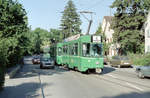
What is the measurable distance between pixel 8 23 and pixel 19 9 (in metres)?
1.42

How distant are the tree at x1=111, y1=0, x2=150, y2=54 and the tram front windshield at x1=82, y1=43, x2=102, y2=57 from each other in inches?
945

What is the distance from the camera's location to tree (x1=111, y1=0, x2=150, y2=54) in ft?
140

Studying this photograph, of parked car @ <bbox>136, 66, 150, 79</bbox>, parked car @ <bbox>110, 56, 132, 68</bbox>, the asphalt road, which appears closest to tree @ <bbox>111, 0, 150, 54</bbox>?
parked car @ <bbox>110, 56, 132, 68</bbox>

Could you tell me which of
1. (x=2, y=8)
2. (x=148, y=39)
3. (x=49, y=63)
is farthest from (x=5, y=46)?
(x=148, y=39)

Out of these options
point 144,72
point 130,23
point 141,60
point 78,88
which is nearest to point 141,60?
point 141,60

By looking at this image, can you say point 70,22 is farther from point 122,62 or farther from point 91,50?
point 91,50

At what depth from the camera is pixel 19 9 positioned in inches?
742

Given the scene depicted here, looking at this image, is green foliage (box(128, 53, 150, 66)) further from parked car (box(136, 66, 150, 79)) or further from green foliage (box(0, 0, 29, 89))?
green foliage (box(0, 0, 29, 89))

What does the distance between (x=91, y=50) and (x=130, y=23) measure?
83.7 ft

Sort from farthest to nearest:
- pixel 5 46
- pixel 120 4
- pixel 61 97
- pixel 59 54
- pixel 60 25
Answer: pixel 60 25
pixel 120 4
pixel 59 54
pixel 5 46
pixel 61 97

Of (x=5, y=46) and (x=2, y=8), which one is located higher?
(x=2, y=8)

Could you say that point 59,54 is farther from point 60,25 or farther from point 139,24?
point 60,25

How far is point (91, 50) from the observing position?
19.3m

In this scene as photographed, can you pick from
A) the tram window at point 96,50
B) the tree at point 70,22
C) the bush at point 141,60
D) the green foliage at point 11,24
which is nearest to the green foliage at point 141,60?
the bush at point 141,60
